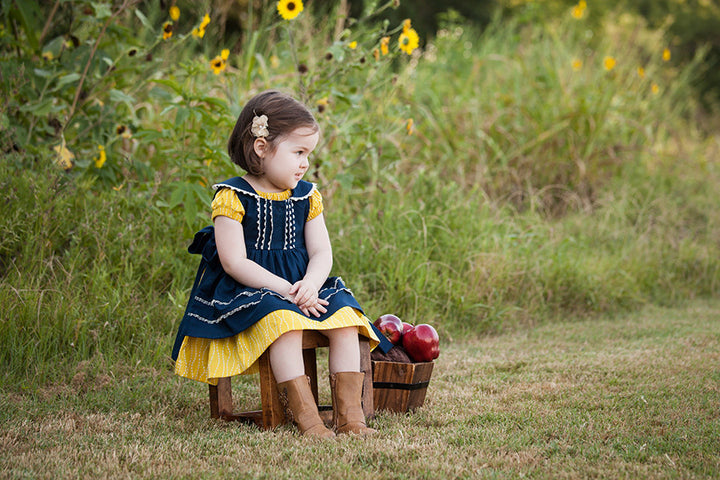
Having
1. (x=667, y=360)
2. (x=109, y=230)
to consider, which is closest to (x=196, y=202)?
(x=109, y=230)

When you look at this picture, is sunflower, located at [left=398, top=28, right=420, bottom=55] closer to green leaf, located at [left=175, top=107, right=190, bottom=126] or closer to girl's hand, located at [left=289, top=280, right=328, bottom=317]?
green leaf, located at [left=175, top=107, right=190, bottom=126]

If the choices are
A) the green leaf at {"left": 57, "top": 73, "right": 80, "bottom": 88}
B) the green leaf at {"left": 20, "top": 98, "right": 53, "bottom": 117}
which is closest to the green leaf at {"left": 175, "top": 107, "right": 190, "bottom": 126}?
the green leaf at {"left": 57, "top": 73, "right": 80, "bottom": 88}

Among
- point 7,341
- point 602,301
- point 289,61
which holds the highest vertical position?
point 289,61

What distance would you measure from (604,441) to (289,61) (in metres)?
4.03

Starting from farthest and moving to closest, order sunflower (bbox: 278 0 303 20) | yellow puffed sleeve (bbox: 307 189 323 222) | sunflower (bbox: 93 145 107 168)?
sunflower (bbox: 93 145 107 168), sunflower (bbox: 278 0 303 20), yellow puffed sleeve (bbox: 307 189 323 222)

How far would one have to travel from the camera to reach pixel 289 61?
559 centimetres

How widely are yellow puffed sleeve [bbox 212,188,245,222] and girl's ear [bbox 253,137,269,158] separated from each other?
0.18 meters

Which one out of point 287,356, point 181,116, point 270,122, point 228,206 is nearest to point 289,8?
point 181,116

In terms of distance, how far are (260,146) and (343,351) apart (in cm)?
82

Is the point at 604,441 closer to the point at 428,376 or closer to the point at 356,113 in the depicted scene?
the point at 428,376

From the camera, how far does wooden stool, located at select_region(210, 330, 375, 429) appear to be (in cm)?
258

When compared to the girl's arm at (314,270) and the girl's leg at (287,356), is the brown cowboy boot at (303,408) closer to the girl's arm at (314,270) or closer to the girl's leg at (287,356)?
the girl's leg at (287,356)

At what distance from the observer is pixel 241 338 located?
8.63 feet

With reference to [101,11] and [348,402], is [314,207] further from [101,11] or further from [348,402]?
[101,11]
